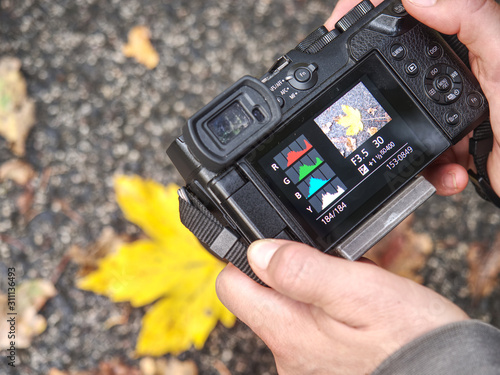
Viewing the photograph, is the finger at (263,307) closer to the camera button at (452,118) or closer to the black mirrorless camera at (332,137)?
the black mirrorless camera at (332,137)

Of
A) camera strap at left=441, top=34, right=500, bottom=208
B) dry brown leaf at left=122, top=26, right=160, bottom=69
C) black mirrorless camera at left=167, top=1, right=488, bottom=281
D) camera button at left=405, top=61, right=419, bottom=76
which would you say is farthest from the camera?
dry brown leaf at left=122, top=26, right=160, bottom=69

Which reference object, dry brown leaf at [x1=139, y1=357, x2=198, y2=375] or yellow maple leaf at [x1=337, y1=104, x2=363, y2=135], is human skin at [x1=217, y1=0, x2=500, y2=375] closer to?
yellow maple leaf at [x1=337, y1=104, x2=363, y2=135]

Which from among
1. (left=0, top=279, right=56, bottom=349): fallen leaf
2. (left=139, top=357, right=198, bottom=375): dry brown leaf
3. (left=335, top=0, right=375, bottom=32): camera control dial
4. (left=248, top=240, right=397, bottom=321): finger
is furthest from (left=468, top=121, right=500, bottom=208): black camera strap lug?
(left=0, top=279, right=56, bottom=349): fallen leaf

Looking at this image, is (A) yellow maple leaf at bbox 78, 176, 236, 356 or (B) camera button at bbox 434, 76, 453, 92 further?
(A) yellow maple leaf at bbox 78, 176, 236, 356

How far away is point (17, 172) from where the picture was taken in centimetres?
186

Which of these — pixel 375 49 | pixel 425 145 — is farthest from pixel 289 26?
pixel 425 145

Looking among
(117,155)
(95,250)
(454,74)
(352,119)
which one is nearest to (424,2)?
(454,74)

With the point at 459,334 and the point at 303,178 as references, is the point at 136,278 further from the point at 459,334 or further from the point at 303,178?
the point at 459,334

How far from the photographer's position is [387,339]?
3.62 ft

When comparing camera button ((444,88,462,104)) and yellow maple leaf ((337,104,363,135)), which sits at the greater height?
yellow maple leaf ((337,104,363,135))

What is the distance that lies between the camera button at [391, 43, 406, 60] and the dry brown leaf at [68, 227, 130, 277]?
109cm

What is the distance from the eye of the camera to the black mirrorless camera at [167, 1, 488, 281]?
1220mm

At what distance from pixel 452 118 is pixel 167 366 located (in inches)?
47.3

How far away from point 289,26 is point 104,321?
1310 millimetres
